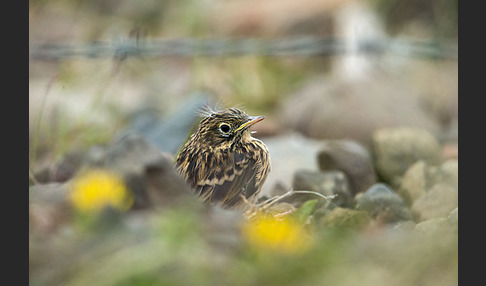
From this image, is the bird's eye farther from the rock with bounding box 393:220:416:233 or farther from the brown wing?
the rock with bounding box 393:220:416:233

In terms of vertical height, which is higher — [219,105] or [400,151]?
[400,151]

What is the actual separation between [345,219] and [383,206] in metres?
0.62

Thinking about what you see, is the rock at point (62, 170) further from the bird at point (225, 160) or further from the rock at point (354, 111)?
Answer: the rock at point (354, 111)

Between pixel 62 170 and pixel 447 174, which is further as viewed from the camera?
pixel 447 174

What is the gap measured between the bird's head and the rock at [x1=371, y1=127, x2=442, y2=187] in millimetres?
1428

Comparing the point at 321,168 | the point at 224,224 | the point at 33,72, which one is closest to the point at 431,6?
the point at 33,72

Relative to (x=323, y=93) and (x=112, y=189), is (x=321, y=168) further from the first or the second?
(x=323, y=93)

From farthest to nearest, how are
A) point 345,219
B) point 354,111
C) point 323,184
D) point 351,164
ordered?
point 354,111 → point 351,164 → point 323,184 → point 345,219

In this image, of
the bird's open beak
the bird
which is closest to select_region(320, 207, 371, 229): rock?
the bird

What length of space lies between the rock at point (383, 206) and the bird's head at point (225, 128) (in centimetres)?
55

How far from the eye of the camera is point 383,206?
3344mm

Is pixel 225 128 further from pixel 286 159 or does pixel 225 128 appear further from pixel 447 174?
pixel 447 174

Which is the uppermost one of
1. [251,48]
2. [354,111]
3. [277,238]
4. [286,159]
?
[251,48]

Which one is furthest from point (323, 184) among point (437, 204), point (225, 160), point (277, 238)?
point (277, 238)
